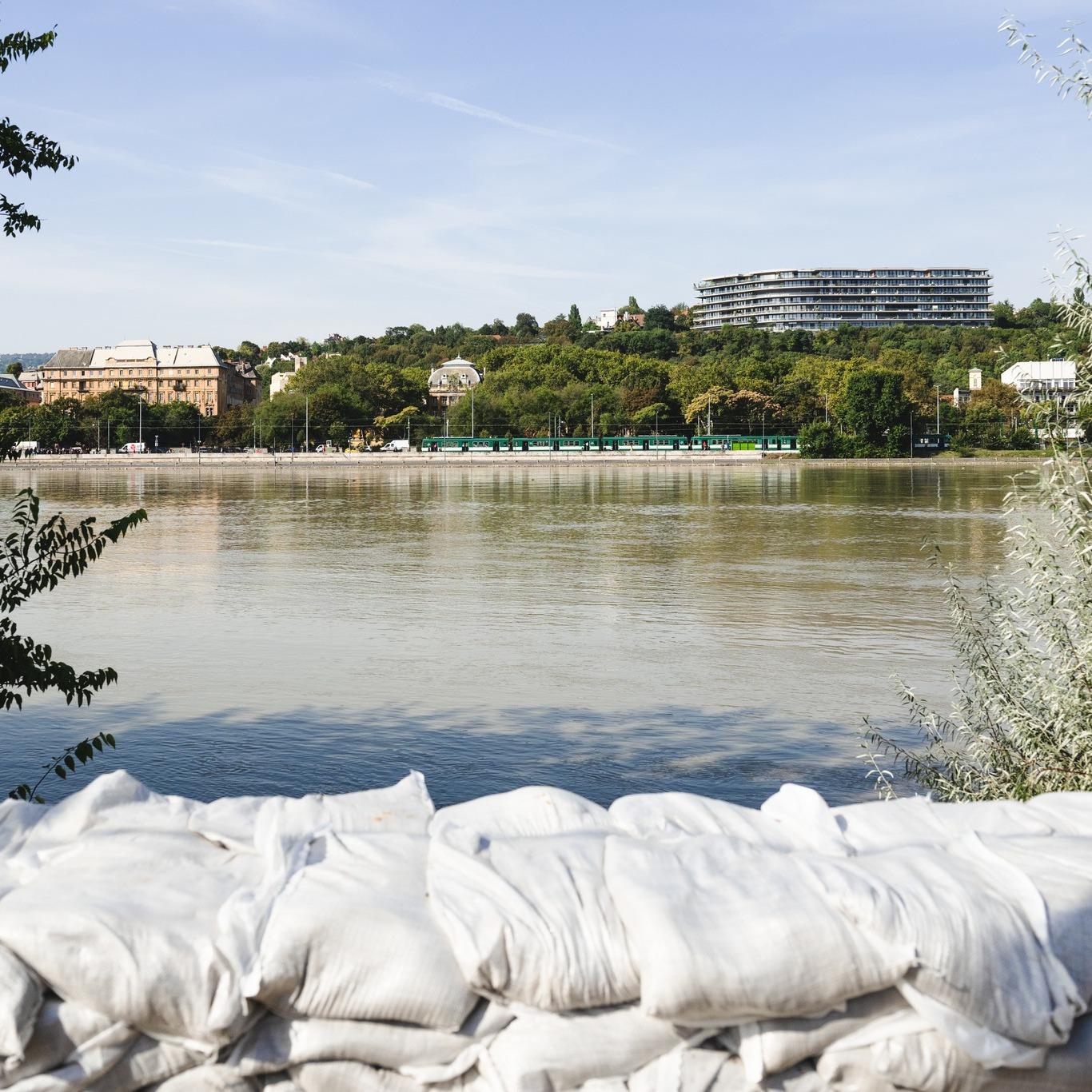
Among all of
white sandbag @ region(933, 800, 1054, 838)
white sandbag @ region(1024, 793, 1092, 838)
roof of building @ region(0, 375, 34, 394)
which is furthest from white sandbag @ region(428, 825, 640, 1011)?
roof of building @ region(0, 375, 34, 394)

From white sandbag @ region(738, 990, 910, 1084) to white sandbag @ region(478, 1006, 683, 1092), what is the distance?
14 centimetres

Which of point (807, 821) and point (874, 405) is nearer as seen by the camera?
point (807, 821)

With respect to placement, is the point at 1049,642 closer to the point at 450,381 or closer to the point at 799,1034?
the point at 799,1034

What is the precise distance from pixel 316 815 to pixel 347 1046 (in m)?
0.55

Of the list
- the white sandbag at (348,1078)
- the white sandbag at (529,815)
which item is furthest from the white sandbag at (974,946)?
the white sandbag at (348,1078)

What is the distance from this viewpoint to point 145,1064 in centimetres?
230

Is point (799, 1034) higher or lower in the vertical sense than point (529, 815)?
lower

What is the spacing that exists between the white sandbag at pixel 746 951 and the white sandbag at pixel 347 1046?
0.40 metres

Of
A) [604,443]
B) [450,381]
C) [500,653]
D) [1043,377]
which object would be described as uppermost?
[450,381]

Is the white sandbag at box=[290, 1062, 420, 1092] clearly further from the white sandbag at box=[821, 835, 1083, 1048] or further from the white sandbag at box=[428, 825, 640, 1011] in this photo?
the white sandbag at box=[821, 835, 1083, 1048]

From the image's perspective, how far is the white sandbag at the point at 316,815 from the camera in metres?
2.64

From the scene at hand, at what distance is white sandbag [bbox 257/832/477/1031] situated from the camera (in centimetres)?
226

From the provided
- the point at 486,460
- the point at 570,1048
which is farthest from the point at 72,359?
the point at 570,1048

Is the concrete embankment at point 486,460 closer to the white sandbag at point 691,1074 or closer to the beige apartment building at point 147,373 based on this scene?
the beige apartment building at point 147,373
